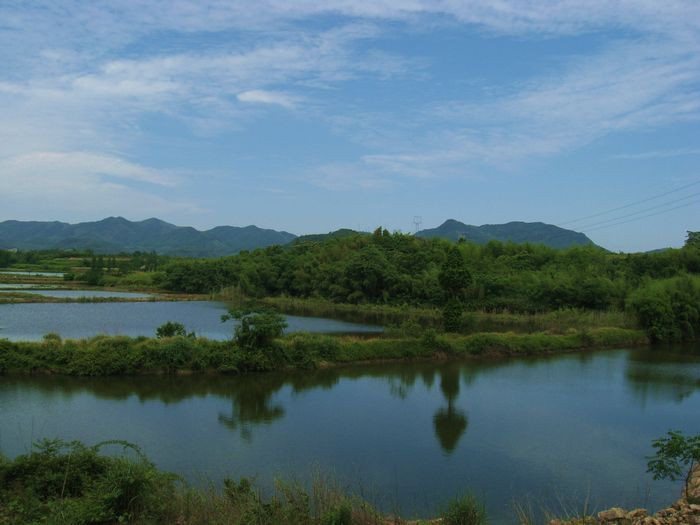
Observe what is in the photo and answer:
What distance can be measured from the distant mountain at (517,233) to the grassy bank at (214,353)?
11974cm

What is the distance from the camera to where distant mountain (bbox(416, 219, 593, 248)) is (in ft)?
485

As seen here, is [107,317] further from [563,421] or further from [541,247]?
[541,247]

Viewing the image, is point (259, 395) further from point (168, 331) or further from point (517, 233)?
point (517, 233)

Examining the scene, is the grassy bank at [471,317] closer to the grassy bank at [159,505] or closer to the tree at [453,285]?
the tree at [453,285]

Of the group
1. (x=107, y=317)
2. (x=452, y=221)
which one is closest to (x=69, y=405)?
(x=107, y=317)

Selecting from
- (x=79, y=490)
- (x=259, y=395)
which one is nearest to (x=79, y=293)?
(x=259, y=395)

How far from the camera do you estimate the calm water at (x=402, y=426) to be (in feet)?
33.9

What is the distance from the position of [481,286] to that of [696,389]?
22.6m

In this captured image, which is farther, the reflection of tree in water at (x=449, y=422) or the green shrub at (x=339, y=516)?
the reflection of tree in water at (x=449, y=422)

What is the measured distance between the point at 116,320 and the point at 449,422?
2203cm

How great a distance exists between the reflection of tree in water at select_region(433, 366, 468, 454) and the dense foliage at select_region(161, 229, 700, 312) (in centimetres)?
1053

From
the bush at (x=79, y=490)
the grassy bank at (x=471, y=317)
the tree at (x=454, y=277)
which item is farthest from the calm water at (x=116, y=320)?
the bush at (x=79, y=490)

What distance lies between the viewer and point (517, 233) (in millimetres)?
158625

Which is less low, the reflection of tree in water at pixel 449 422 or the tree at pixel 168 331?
the tree at pixel 168 331
